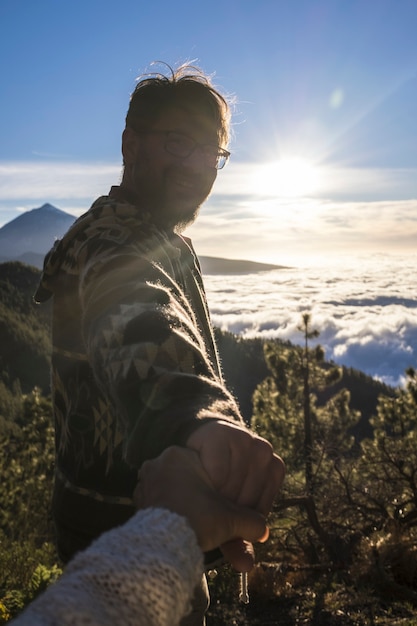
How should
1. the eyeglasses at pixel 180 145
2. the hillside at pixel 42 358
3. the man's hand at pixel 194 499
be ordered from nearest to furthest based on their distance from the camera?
the man's hand at pixel 194 499 → the eyeglasses at pixel 180 145 → the hillside at pixel 42 358

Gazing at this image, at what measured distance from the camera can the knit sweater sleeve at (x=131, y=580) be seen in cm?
55

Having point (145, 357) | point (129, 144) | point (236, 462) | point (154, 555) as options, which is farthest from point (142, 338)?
point (129, 144)

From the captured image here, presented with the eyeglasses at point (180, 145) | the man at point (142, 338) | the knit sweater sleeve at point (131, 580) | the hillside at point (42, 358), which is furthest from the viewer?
the hillside at point (42, 358)

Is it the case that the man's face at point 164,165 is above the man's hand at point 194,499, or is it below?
above

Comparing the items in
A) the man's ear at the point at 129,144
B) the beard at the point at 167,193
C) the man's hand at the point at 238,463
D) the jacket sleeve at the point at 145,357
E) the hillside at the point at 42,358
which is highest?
the man's ear at the point at 129,144

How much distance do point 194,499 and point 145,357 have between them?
0.29 meters

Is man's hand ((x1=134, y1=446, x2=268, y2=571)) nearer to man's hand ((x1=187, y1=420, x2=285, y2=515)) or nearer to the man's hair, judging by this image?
man's hand ((x1=187, y1=420, x2=285, y2=515))

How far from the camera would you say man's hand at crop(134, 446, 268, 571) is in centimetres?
76

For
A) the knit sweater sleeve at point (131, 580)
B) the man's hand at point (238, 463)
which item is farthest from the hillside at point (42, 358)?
the knit sweater sleeve at point (131, 580)

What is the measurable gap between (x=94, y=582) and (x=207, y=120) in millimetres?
1672

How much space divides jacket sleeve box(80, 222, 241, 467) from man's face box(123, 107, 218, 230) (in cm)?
73

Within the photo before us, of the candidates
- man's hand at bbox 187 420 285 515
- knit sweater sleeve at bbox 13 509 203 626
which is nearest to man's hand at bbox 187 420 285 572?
man's hand at bbox 187 420 285 515

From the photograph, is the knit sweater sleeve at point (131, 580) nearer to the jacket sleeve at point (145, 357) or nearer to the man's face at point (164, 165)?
the jacket sleeve at point (145, 357)

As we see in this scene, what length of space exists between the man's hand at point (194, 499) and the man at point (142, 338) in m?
0.02
